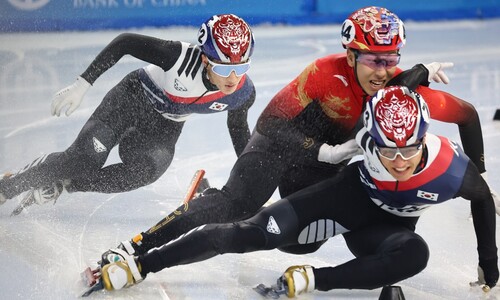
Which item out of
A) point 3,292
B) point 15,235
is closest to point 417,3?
point 15,235

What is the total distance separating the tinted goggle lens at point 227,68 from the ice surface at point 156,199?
34.4 inches

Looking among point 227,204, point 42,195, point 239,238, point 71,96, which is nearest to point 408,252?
point 239,238

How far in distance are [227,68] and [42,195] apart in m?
1.20

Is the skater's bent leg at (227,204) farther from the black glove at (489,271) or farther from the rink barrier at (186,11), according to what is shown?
the rink barrier at (186,11)

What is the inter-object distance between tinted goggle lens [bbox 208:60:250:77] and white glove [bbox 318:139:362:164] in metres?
0.70

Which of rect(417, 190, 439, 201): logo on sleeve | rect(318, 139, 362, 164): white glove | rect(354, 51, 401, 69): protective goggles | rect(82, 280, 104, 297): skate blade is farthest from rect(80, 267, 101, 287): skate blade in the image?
rect(354, 51, 401, 69): protective goggles

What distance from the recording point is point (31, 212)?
486 centimetres

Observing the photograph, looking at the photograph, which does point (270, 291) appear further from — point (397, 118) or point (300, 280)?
point (397, 118)

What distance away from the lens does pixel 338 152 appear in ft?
12.9

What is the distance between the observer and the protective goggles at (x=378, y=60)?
4141 millimetres

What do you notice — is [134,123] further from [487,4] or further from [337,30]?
[487,4]

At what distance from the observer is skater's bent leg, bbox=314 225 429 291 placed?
357 cm

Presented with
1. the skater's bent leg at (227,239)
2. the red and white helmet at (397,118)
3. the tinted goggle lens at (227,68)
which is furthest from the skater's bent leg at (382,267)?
the tinted goggle lens at (227,68)

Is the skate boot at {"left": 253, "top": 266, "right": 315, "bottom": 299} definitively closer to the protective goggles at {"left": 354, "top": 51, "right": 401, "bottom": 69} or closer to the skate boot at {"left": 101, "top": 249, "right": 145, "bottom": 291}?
the skate boot at {"left": 101, "top": 249, "right": 145, "bottom": 291}
